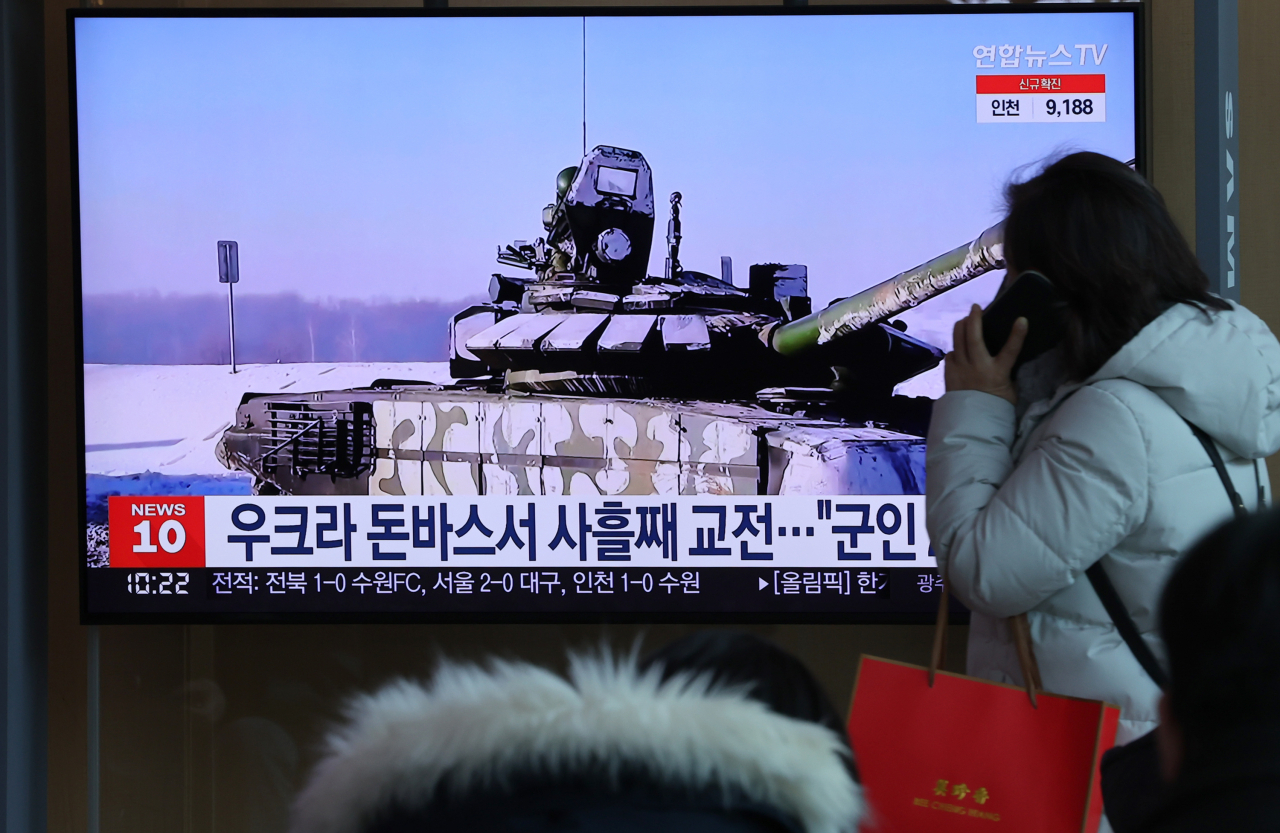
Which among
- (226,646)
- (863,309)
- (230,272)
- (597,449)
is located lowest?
(226,646)

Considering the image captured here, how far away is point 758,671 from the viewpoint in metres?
0.93

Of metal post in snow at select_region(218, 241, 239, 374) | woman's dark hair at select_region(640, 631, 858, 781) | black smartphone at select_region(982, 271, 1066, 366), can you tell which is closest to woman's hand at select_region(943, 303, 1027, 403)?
black smartphone at select_region(982, 271, 1066, 366)

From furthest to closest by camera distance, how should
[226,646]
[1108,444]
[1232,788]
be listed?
[226,646]
[1108,444]
[1232,788]

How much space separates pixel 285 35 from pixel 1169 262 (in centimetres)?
236

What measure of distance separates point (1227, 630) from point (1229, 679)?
0.11 ft

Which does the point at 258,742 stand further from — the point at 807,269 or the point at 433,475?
the point at 807,269

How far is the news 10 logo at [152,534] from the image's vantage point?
2916 mm

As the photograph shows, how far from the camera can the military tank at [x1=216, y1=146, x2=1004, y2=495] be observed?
288 centimetres

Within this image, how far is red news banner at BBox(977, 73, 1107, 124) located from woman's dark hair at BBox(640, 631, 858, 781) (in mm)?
2341

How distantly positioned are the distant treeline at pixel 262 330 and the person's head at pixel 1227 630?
2.39 metres

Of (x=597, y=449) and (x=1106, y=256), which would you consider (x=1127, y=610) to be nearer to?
(x=1106, y=256)

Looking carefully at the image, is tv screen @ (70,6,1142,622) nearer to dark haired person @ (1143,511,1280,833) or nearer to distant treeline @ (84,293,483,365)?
distant treeline @ (84,293,483,365)

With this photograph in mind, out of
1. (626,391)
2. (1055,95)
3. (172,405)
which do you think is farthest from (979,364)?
(172,405)

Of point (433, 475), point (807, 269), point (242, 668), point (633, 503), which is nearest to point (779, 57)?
point (807, 269)
